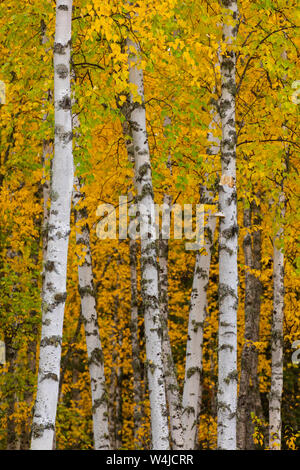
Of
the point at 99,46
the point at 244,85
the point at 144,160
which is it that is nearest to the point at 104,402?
the point at 144,160

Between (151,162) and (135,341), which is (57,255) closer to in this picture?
(151,162)

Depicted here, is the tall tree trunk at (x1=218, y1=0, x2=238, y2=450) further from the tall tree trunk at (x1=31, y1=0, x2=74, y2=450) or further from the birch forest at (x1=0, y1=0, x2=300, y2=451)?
the tall tree trunk at (x1=31, y1=0, x2=74, y2=450)

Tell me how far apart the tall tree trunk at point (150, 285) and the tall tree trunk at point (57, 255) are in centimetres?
164

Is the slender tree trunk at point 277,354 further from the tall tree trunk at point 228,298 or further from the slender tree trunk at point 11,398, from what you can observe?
the slender tree trunk at point 11,398

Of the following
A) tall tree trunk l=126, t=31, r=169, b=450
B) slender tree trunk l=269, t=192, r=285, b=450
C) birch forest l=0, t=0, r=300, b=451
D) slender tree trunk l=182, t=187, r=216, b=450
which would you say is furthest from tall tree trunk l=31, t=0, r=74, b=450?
slender tree trunk l=269, t=192, r=285, b=450

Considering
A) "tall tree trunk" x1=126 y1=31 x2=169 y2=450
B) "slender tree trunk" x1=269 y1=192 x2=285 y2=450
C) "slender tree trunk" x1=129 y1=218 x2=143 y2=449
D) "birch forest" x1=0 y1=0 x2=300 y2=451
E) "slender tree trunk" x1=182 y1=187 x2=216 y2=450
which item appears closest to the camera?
"birch forest" x1=0 y1=0 x2=300 y2=451

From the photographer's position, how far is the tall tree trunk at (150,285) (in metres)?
9.09

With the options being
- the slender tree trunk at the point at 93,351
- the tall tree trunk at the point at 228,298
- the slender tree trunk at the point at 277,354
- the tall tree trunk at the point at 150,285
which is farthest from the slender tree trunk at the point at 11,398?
the tall tree trunk at the point at 228,298

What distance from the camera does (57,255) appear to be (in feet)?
24.5

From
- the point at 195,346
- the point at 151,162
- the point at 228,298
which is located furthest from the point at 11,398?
the point at 228,298

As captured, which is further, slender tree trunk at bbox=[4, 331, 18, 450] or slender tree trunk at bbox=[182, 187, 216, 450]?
slender tree trunk at bbox=[4, 331, 18, 450]

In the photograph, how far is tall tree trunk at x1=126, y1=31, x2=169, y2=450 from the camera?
29.8ft

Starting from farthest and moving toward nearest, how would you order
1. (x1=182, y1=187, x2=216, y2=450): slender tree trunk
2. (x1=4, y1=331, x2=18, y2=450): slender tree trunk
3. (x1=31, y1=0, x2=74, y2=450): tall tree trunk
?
(x1=4, y1=331, x2=18, y2=450): slender tree trunk, (x1=182, y1=187, x2=216, y2=450): slender tree trunk, (x1=31, y1=0, x2=74, y2=450): tall tree trunk

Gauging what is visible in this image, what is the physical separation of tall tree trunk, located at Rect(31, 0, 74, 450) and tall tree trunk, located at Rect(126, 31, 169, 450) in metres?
1.64
